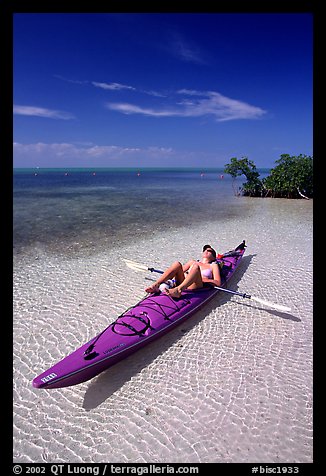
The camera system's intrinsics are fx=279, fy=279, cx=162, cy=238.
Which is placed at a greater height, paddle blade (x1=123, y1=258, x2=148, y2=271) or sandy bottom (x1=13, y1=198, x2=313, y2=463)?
paddle blade (x1=123, y1=258, x2=148, y2=271)

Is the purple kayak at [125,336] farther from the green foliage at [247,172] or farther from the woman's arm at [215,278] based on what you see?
the green foliage at [247,172]

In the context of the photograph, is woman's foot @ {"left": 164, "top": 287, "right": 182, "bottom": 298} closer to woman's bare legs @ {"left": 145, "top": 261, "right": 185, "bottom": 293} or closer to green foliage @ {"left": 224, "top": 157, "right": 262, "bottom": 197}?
woman's bare legs @ {"left": 145, "top": 261, "right": 185, "bottom": 293}

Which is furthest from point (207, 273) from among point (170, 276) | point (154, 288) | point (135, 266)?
point (135, 266)

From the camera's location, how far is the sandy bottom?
122 inches

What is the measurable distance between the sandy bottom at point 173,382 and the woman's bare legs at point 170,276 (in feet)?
2.69

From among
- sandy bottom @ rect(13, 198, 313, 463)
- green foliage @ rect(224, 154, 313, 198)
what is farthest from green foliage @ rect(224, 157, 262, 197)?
sandy bottom @ rect(13, 198, 313, 463)

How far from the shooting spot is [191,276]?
213 inches

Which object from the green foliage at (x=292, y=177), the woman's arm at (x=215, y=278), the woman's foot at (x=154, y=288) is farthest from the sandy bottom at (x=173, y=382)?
the green foliage at (x=292, y=177)

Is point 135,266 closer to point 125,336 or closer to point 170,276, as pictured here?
point 170,276

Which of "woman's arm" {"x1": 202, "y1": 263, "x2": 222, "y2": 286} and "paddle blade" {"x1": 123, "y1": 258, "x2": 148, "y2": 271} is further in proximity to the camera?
"paddle blade" {"x1": 123, "y1": 258, "x2": 148, "y2": 271}

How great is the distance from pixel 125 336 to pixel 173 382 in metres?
0.95

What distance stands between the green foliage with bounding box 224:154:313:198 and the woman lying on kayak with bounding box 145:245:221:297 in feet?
65.7
